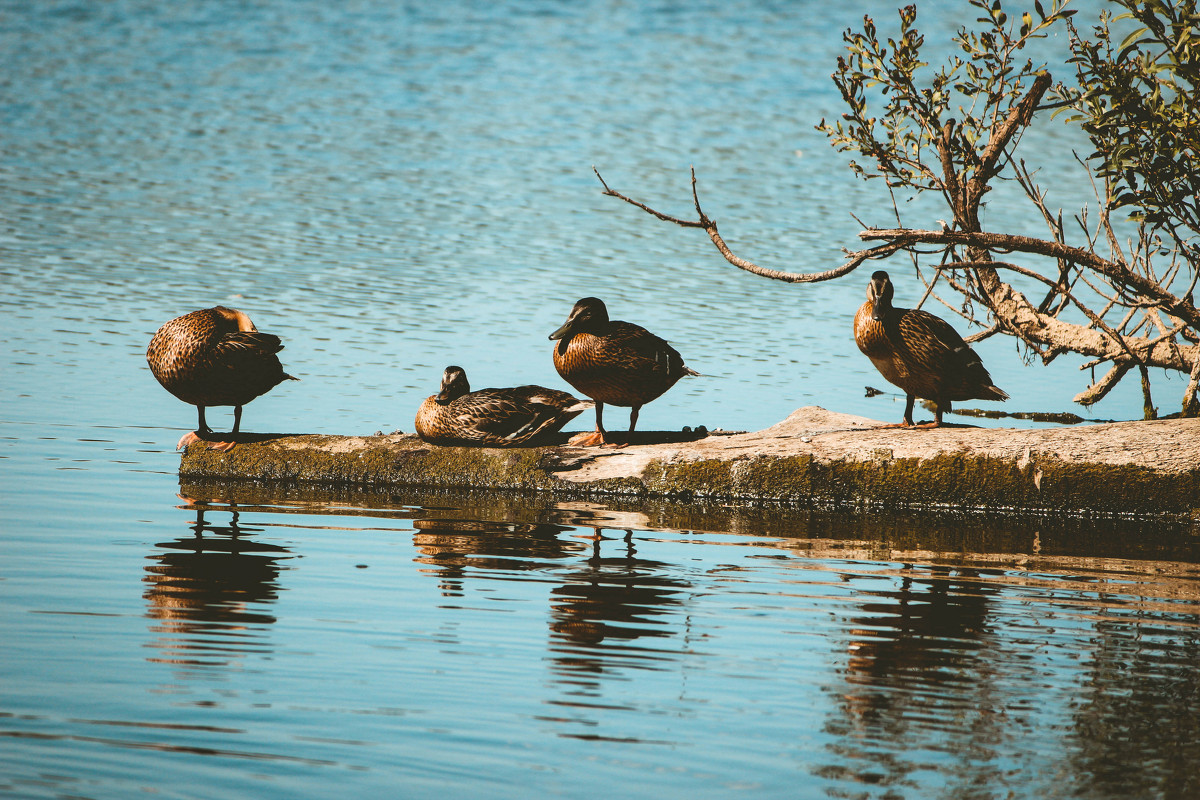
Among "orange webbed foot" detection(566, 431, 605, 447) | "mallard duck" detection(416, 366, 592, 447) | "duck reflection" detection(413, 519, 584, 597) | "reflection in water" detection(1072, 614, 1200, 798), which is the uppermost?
"mallard duck" detection(416, 366, 592, 447)

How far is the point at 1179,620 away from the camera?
20.9 feet

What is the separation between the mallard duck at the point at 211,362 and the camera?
10.3 m

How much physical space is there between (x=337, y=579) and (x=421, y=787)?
294cm

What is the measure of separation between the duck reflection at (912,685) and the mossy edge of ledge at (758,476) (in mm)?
2767

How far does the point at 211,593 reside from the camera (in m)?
6.35

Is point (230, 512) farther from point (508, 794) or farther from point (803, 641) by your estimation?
point (508, 794)

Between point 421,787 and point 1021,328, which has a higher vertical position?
point 1021,328

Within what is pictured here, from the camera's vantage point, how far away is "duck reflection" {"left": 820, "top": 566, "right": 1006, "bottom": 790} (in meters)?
4.31

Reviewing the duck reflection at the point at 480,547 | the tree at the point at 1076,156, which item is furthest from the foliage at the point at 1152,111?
the duck reflection at the point at 480,547

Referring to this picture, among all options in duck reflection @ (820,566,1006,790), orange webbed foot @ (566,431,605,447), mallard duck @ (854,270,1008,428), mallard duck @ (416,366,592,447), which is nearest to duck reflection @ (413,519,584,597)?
mallard duck @ (416,366,592,447)

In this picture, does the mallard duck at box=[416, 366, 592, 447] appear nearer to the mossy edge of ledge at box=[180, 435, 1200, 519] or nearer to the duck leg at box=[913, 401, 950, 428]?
the mossy edge of ledge at box=[180, 435, 1200, 519]

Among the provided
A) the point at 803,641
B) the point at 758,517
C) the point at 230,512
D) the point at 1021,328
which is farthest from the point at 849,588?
the point at 1021,328

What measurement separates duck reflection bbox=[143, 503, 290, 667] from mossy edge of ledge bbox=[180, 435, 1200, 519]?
6.59 ft

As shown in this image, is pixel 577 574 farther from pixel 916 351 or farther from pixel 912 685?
pixel 916 351
